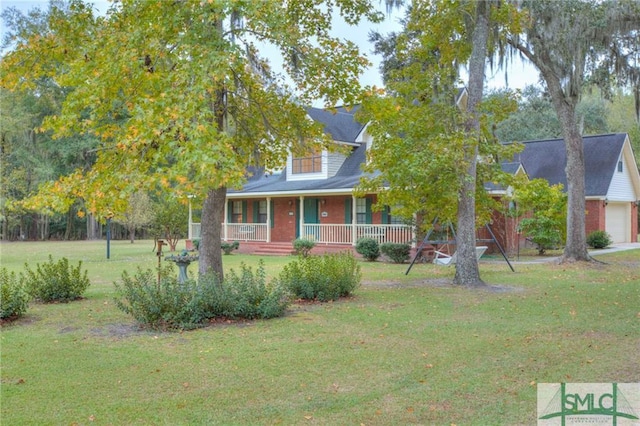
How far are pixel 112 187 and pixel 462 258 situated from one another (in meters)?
7.79

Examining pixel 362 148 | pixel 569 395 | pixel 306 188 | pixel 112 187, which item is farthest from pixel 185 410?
pixel 362 148

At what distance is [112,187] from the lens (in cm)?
730

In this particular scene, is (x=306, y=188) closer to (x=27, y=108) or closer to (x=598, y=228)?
(x=598, y=228)

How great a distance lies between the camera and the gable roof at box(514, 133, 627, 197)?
25.1 meters

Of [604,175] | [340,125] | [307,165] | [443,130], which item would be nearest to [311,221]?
[307,165]

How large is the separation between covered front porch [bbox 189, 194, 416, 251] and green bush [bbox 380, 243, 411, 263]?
0.42m

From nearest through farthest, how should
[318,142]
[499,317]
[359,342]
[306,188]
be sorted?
[359,342] < [499,317] < [318,142] < [306,188]

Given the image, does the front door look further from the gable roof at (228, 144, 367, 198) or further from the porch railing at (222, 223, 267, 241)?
the porch railing at (222, 223, 267, 241)

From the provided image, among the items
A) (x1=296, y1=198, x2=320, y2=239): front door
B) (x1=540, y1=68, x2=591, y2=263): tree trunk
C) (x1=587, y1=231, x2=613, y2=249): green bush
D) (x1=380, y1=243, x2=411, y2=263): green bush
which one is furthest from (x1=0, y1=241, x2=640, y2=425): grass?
(x1=587, y1=231, x2=613, y2=249): green bush

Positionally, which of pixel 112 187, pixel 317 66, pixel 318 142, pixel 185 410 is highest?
pixel 317 66

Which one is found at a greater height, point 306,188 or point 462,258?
point 306,188

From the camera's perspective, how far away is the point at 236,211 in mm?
26297

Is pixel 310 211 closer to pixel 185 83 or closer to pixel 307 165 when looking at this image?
pixel 307 165

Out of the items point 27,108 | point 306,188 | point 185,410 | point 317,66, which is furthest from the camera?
point 27,108
